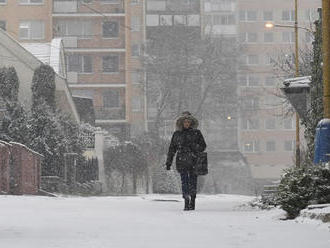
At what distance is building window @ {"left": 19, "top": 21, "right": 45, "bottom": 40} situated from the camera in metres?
78.5

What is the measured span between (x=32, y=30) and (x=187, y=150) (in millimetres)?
65054

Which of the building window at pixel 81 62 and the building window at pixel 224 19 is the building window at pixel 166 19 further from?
the building window at pixel 224 19

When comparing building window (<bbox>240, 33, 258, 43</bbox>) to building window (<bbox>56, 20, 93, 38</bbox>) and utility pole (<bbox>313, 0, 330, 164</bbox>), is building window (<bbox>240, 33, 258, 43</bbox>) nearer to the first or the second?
building window (<bbox>56, 20, 93, 38</bbox>)

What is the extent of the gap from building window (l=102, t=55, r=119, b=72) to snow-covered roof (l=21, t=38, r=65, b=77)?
25690mm

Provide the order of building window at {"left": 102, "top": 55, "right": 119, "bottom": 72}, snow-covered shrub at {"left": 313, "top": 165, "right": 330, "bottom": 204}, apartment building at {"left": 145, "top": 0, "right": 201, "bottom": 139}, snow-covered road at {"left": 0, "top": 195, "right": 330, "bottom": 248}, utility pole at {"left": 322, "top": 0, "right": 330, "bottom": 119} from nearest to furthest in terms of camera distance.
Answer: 1. snow-covered road at {"left": 0, "top": 195, "right": 330, "bottom": 248}
2. snow-covered shrub at {"left": 313, "top": 165, "right": 330, "bottom": 204}
3. utility pole at {"left": 322, "top": 0, "right": 330, "bottom": 119}
4. apartment building at {"left": 145, "top": 0, "right": 201, "bottom": 139}
5. building window at {"left": 102, "top": 55, "right": 119, "bottom": 72}

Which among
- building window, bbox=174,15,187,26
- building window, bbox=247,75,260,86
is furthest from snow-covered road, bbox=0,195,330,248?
building window, bbox=247,75,260,86

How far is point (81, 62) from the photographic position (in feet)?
252

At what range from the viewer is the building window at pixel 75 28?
76812mm

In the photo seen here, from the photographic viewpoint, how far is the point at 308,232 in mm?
9297

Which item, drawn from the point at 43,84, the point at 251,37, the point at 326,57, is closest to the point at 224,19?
the point at 251,37

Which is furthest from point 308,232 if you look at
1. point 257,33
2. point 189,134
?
point 257,33

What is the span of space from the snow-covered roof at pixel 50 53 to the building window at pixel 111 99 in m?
25.4

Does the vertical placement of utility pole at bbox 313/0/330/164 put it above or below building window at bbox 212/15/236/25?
below

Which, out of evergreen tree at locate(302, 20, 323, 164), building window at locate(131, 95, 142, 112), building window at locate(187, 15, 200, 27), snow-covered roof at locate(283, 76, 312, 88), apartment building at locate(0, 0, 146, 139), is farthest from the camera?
building window at locate(131, 95, 142, 112)
